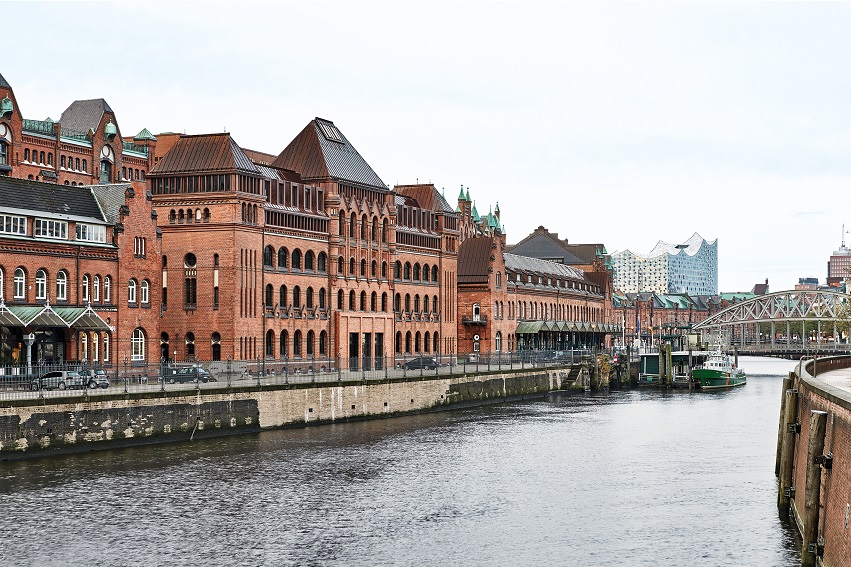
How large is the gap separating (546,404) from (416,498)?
59.3 meters

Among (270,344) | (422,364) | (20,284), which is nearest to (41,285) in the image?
(20,284)

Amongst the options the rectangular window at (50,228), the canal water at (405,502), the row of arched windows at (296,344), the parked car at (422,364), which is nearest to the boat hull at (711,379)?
the parked car at (422,364)

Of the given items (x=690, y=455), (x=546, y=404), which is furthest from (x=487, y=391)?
(x=690, y=455)

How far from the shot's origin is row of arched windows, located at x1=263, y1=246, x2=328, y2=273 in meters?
106

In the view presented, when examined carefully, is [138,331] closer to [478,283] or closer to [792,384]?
[792,384]

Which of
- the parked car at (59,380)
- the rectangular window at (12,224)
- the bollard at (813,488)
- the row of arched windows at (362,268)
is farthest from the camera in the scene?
the row of arched windows at (362,268)

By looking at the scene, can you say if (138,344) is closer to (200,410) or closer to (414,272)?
(200,410)

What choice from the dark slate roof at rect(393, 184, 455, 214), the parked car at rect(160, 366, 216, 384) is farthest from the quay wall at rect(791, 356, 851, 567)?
the dark slate roof at rect(393, 184, 455, 214)

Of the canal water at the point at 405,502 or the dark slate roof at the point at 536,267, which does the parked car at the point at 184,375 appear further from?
the dark slate roof at the point at 536,267

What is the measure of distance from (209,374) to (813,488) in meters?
50.5

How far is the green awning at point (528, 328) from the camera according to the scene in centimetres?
16112

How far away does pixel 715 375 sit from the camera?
138875 millimetres

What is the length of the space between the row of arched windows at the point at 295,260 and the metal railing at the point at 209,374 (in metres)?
8.39

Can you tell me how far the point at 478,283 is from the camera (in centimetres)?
15088
